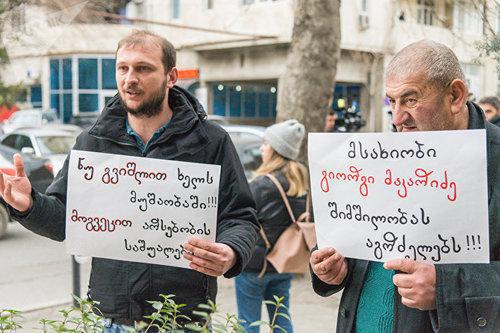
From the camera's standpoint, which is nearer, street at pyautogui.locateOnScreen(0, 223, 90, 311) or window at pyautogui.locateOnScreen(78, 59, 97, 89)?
street at pyautogui.locateOnScreen(0, 223, 90, 311)

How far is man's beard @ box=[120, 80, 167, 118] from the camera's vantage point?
105 inches

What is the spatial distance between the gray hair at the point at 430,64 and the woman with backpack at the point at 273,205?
97.7 inches

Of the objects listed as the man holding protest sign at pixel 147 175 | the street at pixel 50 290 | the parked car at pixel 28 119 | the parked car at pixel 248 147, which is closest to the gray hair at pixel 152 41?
the man holding protest sign at pixel 147 175

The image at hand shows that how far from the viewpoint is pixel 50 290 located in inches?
277

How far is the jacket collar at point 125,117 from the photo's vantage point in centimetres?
271

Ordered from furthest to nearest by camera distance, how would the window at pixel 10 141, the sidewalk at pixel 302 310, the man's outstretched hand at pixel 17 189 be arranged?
the window at pixel 10 141 < the sidewalk at pixel 302 310 < the man's outstretched hand at pixel 17 189

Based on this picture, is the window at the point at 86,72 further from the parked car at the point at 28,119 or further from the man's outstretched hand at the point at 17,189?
the man's outstretched hand at the point at 17,189

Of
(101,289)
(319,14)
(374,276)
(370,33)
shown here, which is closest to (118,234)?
(101,289)

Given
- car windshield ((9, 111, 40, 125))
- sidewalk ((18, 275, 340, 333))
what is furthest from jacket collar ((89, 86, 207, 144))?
car windshield ((9, 111, 40, 125))

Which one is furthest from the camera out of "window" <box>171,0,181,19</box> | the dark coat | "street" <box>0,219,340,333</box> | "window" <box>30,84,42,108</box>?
"window" <box>30,84,42,108</box>

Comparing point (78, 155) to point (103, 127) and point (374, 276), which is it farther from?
point (374, 276)

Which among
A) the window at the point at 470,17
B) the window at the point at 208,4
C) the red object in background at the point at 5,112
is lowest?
the red object in background at the point at 5,112

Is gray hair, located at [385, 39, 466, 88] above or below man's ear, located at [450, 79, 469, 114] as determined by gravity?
above

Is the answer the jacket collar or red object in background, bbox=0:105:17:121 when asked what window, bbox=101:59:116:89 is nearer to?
red object in background, bbox=0:105:17:121
